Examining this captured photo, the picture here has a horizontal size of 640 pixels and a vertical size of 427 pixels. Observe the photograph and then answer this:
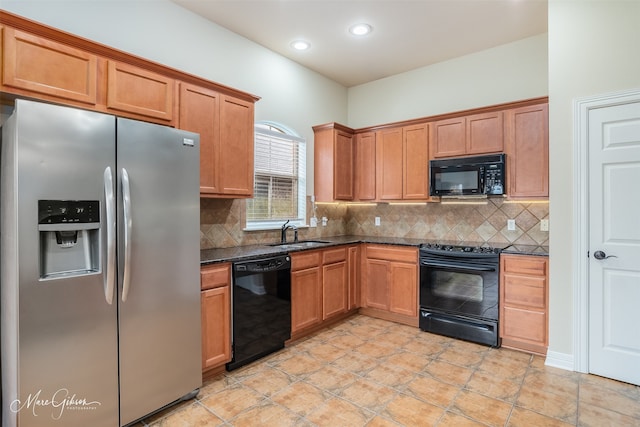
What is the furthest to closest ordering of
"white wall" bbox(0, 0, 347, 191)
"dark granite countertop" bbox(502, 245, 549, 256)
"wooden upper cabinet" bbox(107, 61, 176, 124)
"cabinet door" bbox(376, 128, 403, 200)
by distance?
1. "cabinet door" bbox(376, 128, 403, 200)
2. "dark granite countertop" bbox(502, 245, 549, 256)
3. "white wall" bbox(0, 0, 347, 191)
4. "wooden upper cabinet" bbox(107, 61, 176, 124)

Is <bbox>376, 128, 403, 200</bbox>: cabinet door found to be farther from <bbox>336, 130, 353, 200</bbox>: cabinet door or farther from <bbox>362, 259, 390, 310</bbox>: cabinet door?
<bbox>362, 259, 390, 310</bbox>: cabinet door

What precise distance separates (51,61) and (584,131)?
12.5 ft

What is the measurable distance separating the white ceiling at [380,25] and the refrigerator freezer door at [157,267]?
1627 millimetres

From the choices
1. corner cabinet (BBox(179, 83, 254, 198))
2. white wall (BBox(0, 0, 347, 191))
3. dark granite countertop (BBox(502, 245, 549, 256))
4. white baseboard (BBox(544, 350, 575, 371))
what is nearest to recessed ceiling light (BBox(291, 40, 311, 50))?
white wall (BBox(0, 0, 347, 191))

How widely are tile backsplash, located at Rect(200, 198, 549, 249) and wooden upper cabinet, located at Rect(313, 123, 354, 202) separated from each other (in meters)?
0.33

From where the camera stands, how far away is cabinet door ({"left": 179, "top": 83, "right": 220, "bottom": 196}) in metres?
2.75

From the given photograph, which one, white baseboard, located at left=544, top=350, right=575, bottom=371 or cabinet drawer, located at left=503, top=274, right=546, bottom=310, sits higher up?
cabinet drawer, located at left=503, top=274, right=546, bottom=310

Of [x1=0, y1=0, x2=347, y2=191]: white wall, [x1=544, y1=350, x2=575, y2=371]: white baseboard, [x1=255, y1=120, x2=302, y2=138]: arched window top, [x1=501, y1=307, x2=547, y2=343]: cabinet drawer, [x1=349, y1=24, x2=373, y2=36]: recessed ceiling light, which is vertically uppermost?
[x1=349, y1=24, x2=373, y2=36]: recessed ceiling light

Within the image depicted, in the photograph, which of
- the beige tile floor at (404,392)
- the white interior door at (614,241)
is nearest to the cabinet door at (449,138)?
the white interior door at (614,241)

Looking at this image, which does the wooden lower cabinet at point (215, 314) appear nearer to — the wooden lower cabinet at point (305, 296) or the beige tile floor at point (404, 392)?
the beige tile floor at point (404, 392)

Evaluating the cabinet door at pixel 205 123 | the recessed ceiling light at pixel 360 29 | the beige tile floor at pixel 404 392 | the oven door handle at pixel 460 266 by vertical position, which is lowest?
the beige tile floor at pixel 404 392

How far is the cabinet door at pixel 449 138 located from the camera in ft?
12.5

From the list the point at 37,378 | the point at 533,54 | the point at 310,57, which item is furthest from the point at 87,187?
the point at 533,54

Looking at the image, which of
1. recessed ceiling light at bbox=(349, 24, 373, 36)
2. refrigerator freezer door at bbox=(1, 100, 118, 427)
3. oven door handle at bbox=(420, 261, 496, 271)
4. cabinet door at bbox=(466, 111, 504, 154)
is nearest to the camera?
refrigerator freezer door at bbox=(1, 100, 118, 427)
